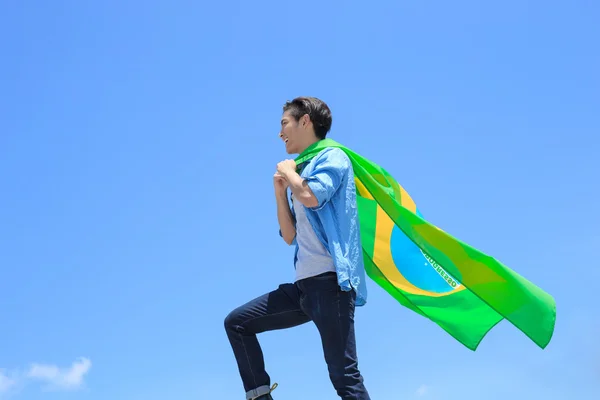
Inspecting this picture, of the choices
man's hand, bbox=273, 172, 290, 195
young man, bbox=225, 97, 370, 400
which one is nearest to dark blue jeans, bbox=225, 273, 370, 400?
young man, bbox=225, 97, 370, 400

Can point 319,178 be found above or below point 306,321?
above

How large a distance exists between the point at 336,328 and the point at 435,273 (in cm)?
127

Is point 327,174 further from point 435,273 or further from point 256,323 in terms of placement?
point 435,273

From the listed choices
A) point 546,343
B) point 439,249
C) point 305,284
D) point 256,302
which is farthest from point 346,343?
point 546,343

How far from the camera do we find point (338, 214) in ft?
12.7

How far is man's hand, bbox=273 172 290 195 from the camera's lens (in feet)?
13.1

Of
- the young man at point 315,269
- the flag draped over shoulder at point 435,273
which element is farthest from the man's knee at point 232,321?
the flag draped over shoulder at point 435,273

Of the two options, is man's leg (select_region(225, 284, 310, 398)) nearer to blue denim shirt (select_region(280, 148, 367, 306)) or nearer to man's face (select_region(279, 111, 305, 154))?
blue denim shirt (select_region(280, 148, 367, 306))

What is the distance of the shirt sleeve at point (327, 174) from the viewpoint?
372 centimetres

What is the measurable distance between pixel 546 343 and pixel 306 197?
1622mm

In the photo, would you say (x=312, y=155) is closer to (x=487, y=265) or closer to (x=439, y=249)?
(x=439, y=249)

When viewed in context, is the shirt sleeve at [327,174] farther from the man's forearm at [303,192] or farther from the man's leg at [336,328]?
the man's leg at [336,328]

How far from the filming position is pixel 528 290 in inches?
156

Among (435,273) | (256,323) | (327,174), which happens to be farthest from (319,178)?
(435,273)
